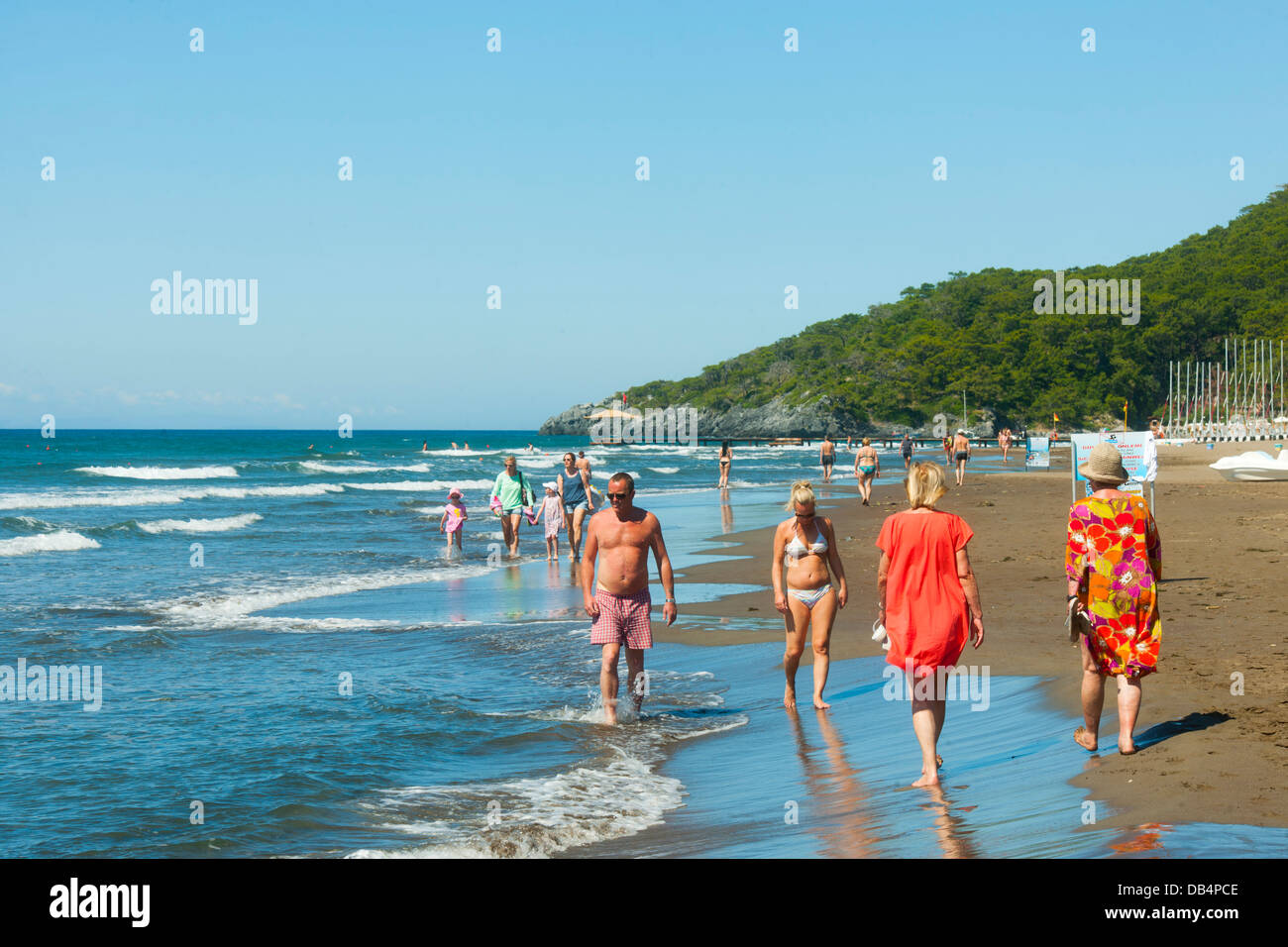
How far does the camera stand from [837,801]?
5254 millimetres

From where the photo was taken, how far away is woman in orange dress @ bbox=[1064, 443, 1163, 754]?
5.50m

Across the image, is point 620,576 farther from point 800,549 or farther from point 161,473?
point 161,473

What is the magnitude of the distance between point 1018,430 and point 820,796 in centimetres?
10806

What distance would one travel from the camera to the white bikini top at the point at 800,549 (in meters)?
7.26

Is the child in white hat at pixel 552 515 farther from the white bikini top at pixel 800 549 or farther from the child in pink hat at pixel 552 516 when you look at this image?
the white bikini top at pixel 800 549

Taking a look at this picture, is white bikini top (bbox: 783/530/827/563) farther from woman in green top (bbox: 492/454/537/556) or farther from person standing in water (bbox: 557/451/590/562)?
woman in green top (bbox: 492/454/537/556)

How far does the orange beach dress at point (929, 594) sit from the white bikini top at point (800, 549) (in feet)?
5.90

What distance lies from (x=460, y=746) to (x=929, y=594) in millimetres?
3383

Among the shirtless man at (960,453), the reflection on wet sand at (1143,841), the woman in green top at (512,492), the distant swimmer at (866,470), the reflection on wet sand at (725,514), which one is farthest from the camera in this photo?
the shirtless man at (960,453)

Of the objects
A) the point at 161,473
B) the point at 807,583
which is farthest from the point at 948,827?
the point at 161,473

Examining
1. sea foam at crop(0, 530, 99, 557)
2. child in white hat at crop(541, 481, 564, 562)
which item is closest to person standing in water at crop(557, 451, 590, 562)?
child in white hat at crop(541, 481, 564, 562)

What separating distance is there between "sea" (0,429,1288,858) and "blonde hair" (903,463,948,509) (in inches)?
57.0

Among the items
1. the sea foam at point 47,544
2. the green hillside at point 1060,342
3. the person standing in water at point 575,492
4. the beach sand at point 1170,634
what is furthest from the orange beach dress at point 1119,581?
the green hillside at point 1060,342
